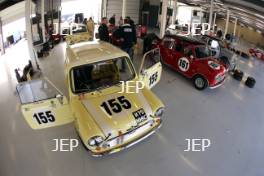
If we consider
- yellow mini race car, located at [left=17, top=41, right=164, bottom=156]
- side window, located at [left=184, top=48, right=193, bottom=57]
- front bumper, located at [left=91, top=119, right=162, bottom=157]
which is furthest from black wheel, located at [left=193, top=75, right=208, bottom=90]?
front bumper, located at [left=91, top=119, right=162, bottom=157]

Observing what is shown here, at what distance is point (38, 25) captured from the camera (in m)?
8.24

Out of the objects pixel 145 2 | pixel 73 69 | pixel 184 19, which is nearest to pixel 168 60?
pixel 73 69

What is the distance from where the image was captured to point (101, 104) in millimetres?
3617

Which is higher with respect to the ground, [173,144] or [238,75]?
[238,75]

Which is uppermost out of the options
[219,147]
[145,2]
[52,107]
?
[145,2]

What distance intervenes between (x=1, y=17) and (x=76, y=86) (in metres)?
4.71

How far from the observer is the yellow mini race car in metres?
3.31

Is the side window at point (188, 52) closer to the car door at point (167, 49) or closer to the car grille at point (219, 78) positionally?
the car door at point (167, 49)

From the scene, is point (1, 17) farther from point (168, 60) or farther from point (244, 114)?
point (244, 114)

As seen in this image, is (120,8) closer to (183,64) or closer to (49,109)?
(183,64)

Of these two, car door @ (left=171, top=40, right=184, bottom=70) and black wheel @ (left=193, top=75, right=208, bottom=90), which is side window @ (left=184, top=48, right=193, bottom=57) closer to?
car door @ (left=171, top=40, right=184, bottom=70)

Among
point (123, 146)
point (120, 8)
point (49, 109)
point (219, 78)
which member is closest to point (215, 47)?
point (219, 78)

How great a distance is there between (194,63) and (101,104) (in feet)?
11.4

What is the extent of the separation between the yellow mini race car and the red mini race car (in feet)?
6.81
